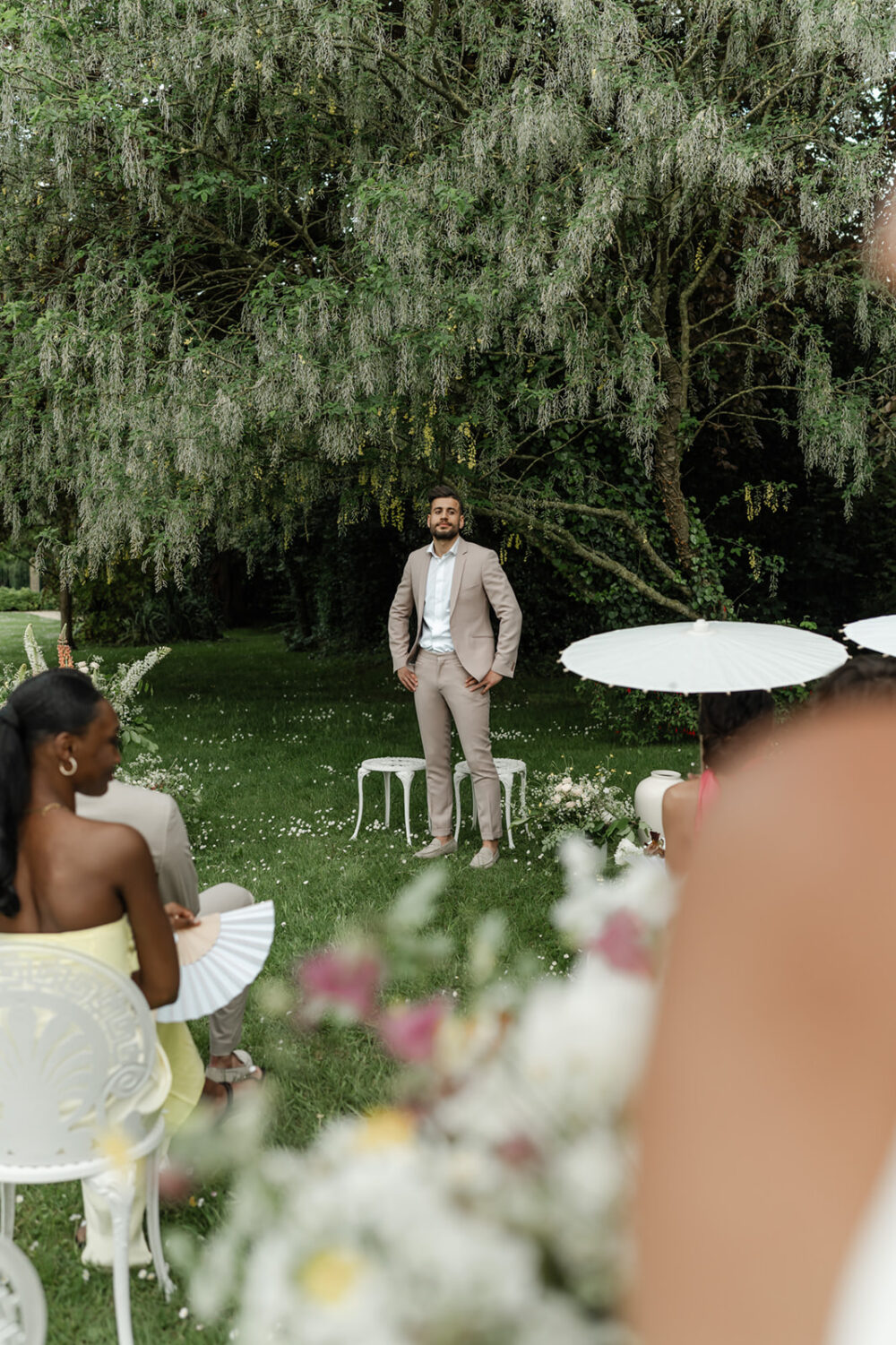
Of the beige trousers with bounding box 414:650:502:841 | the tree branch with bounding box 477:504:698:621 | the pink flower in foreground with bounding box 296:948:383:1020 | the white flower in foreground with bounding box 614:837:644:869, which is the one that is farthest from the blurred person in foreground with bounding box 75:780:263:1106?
the tree branch with bounding box 477:504:698:621

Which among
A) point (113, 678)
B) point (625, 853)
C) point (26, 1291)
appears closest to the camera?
point (26, 1291)

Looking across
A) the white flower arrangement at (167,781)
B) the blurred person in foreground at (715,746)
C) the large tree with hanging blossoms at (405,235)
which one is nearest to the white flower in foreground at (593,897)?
the blurred person in foreground at (715,746)

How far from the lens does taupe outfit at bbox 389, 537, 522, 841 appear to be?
5367 millimetres

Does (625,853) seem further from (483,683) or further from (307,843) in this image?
(307,843)

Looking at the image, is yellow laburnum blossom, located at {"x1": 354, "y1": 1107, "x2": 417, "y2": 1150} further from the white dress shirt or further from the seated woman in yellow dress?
the white dress shirt

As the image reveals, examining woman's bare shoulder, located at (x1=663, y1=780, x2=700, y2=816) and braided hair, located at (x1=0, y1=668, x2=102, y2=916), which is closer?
braided hair, located at (x1=0, y1=668, x2=102, y2=916)

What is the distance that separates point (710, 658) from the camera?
2969 millimetres

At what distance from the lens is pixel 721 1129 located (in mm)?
413

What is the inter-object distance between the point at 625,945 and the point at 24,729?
1654 mm

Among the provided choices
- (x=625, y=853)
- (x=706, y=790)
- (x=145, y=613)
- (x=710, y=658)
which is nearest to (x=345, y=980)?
(x=706, y=790)

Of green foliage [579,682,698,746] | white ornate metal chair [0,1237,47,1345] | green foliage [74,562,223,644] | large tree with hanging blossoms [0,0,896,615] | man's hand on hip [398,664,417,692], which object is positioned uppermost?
large tree with hanging blossoms [0,0,896,615]

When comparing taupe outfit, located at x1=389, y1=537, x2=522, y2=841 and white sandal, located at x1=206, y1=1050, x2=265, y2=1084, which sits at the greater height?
taupe outfit, located at x1=389, y1=537, x2=522, y2=841

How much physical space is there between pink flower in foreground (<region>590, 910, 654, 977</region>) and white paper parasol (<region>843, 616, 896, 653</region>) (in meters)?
2.12

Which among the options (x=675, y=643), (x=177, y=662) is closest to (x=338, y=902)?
(x=675, y=643)
